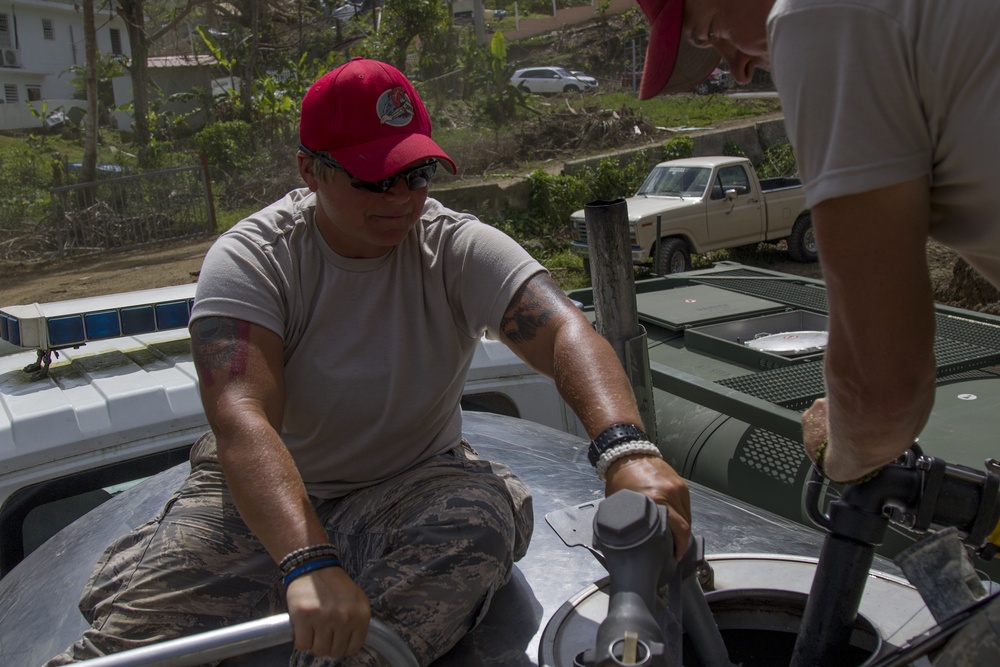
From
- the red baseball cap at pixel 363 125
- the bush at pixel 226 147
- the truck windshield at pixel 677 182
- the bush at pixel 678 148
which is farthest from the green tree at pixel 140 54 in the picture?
the red baseball cap at pixel 363 125

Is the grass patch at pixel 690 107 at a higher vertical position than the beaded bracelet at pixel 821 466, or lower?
higher

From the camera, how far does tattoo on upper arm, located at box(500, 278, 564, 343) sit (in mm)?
2100

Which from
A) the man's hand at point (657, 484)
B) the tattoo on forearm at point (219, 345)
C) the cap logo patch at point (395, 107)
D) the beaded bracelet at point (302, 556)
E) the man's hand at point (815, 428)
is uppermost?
the cap logo patch at point (395, 107)

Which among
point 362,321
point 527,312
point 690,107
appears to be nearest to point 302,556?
point 362,321

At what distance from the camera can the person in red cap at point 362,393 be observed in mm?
1790

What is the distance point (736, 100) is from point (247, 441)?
24744mm

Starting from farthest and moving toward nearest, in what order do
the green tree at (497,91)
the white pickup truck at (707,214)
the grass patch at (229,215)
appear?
1. the green tree at (497,91)
2. the grass patch at (229,215)
3. the white pickup truck at (707,214)

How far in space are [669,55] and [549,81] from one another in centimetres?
2628

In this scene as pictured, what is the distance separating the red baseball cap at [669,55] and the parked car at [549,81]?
25.5 metres

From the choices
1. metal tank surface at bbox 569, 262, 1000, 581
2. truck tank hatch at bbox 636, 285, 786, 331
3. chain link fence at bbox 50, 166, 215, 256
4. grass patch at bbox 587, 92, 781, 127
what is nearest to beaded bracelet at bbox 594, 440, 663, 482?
metal tank surface at bbox 569, 262, 1000, 581

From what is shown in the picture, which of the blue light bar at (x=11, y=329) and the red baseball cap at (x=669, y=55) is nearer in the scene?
the red baseball cap at (x=669, y=55)

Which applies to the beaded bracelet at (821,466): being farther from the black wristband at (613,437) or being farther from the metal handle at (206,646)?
the metal handle at (206,646)

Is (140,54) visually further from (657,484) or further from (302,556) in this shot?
Answer: (657,484)

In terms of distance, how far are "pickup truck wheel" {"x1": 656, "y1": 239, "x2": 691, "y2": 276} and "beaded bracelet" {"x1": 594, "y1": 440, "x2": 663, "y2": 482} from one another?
10656 mm
